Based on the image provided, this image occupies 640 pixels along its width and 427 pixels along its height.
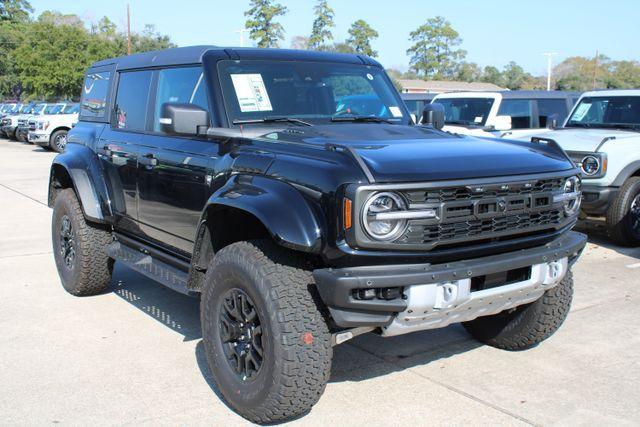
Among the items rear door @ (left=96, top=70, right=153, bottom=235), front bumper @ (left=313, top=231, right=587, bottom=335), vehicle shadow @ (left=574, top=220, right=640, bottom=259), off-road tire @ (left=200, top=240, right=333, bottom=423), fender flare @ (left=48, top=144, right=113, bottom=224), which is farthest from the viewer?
vehicle shadow @ (left=574, top=220, right=640, bottom=259)

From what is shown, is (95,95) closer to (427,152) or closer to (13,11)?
(427,152)

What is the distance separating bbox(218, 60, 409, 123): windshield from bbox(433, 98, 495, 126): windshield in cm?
698

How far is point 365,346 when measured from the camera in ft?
15.3

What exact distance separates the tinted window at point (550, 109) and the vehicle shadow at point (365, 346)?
822 cm

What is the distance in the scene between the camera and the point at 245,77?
4.34 m

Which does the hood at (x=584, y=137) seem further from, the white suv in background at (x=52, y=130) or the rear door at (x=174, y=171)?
the white suv in background at (x=52, y=130)

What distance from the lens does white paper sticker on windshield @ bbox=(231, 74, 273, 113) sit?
4250mm

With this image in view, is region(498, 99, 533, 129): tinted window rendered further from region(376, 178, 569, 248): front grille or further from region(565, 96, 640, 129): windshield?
region(376, 178, 569, 248): front grille

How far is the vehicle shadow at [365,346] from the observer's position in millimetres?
4254

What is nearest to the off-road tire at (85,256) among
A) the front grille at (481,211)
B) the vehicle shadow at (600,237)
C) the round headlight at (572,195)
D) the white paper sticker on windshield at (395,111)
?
the white paper sticker on windshield at (395,111)

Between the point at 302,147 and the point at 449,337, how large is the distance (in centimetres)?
203

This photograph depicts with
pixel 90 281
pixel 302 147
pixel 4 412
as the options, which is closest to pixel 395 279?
pixel 302 147

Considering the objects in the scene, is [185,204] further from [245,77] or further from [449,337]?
[449,337]

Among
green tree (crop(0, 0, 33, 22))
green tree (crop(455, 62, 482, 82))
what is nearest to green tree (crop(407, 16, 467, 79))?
green tree (crop(455, 62, 482, 82))
